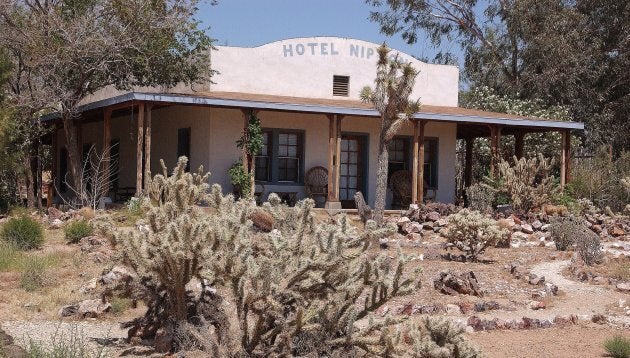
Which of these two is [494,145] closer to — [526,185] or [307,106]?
[526,185]

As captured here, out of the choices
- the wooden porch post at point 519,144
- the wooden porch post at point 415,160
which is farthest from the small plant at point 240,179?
the wooden porch post at point 519,144

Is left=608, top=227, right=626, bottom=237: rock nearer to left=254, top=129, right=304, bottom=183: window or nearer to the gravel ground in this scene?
left=254, top=129, right=304, bottom=183: window

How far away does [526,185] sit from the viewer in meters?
21.8

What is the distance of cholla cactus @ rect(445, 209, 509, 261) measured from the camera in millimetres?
14191

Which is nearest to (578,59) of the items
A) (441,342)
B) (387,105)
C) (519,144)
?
(519,144)

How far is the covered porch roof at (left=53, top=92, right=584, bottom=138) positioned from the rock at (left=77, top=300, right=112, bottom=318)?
9439 millimetres

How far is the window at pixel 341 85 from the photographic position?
23784 millimetres

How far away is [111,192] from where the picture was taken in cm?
2498

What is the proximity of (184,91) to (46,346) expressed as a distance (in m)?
16.3

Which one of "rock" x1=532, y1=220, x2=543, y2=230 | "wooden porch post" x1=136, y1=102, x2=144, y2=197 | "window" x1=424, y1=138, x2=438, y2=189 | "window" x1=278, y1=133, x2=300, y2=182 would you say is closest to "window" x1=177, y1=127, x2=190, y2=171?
"window" x1=278, y1=133, x2=300, y2=182

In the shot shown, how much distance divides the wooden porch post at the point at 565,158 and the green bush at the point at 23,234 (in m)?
14.5

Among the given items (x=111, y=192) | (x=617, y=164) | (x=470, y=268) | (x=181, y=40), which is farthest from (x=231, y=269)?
(x=617, y=164)

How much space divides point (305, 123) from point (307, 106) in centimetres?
202

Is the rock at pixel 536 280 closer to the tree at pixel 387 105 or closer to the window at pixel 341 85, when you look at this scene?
the tree at pixel 387 105
